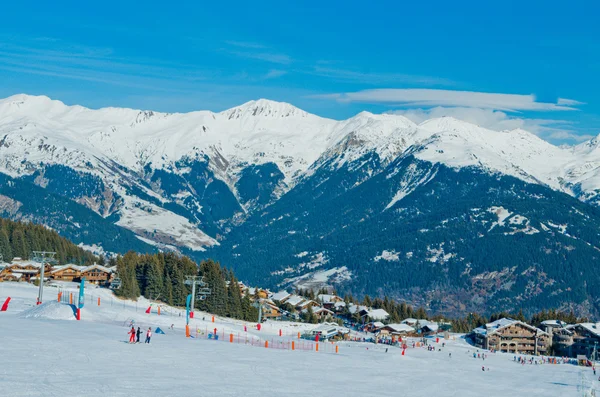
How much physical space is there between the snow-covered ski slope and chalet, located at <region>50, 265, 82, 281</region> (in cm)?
6871

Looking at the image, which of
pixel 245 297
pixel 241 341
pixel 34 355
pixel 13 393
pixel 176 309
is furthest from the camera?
pixel 245 297

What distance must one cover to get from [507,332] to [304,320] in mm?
41524

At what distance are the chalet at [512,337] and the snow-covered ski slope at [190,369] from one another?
239ft

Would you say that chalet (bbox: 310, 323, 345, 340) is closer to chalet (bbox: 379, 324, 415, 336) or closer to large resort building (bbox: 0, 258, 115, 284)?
chalet (bbox: 379, 324, 415, 336)

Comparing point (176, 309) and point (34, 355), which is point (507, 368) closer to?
point (176, 309)

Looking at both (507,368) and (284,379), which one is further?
(507,368)

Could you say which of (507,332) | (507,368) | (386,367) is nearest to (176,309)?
(507,368)

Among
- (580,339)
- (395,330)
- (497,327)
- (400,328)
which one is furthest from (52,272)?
(580,339)

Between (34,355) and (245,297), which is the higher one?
(245,297)

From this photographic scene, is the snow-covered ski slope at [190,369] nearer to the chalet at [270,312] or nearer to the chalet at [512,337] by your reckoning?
the chalet at [512,337]

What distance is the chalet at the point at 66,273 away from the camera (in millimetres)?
170000

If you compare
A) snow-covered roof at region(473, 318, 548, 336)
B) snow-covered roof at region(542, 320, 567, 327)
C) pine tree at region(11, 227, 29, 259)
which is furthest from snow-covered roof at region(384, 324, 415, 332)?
pine tree at region(11, 227, 29, 259)

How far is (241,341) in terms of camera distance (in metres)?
99.2

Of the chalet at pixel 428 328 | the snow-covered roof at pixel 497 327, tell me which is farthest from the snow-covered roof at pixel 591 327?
the chalet at pixel 428 328
